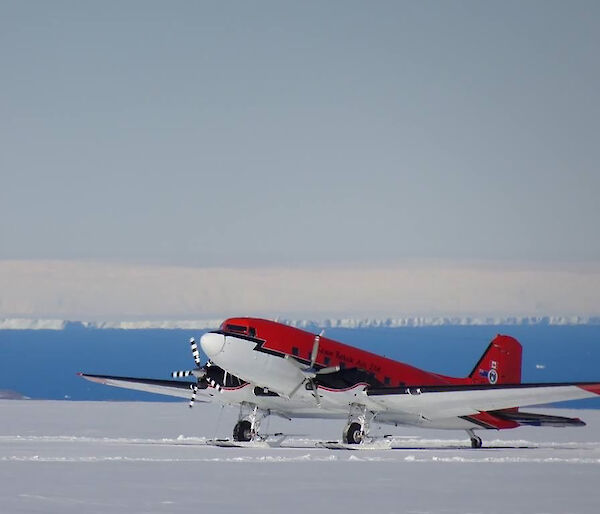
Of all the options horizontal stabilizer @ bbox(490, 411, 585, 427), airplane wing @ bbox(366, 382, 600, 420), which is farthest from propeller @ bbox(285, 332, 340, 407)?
horizontal stabilizer @ bbox(490, 411, 585, 427)

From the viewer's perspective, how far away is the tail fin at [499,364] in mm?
54812

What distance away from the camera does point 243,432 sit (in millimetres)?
49500

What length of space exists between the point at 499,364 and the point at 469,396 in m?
8.82

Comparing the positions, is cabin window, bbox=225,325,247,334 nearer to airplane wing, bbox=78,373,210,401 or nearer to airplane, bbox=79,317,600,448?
airplane, bbox=79,317,600,448

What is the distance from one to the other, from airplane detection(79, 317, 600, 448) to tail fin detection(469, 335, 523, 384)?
291cm

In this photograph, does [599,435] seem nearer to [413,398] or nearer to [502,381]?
[502,381]

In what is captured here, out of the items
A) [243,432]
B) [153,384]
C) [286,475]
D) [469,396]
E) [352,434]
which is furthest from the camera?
[153,384]

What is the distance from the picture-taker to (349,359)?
4869 centimetres

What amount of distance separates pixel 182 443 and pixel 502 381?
51.0ft

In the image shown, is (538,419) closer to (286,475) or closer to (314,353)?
(314,353)

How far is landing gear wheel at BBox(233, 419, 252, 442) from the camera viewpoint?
1945 inches

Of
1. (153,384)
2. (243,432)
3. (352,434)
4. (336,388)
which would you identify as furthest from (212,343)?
(153,384)

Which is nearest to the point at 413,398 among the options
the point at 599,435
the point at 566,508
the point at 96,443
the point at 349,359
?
the point at 349,359

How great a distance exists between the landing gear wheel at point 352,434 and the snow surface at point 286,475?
158 centimetres
